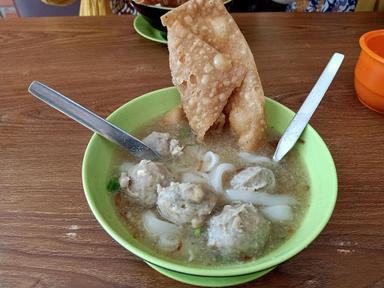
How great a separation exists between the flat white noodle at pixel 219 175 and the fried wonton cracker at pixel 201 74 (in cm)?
11

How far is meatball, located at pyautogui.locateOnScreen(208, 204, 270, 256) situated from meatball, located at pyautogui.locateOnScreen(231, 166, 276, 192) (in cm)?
9

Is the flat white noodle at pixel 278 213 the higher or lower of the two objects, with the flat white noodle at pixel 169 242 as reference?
lower

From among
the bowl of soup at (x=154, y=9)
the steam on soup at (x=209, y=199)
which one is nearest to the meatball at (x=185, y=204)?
the steam on soup at (x=209, y=199)

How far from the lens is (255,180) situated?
0.80 metres

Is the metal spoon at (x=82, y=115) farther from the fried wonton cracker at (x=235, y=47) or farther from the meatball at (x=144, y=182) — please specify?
the fried wonton cracker at (x=235, y=47)

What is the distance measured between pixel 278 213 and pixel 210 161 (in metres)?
0.20

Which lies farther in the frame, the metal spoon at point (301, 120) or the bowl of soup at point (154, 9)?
the bowl of soup at point (154, 9)

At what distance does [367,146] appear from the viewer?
1.05 meters

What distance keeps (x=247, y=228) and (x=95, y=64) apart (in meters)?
0.94

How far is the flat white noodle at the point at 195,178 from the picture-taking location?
0.83m

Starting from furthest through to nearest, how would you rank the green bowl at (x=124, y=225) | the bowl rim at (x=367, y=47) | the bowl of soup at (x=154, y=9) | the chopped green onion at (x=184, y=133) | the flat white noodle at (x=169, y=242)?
1. the bowl of soup at (x=154, y=9)
2. the bowl rim at (x=367, y=47)
3. the chopped green onion at (x=184, y=133)
4. the flat white noodle at (x=169, y=242)
5. the green bowl at (x=124, y=225)

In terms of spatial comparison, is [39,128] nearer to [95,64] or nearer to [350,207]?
[95,64]

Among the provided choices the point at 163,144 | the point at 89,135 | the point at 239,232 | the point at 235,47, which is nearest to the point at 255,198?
the point at 239,232

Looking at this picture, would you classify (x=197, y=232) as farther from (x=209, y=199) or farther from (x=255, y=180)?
(x=255, y=180)
